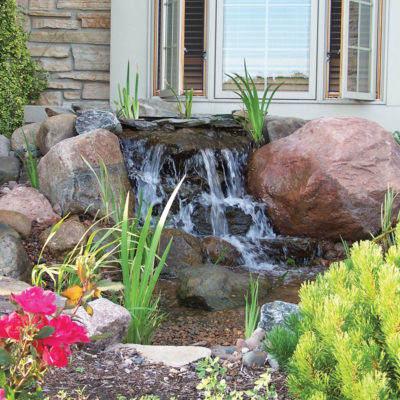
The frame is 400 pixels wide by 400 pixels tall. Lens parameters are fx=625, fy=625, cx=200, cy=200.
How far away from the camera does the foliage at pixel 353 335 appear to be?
1264mm

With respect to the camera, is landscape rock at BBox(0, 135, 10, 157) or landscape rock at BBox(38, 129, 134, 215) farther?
landscape rock at BBox(0, 135, 10, 157)

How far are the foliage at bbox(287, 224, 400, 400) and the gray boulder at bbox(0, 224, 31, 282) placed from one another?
2.58 m

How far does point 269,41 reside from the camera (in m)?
7.34

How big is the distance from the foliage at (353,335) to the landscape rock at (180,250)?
2898 mm

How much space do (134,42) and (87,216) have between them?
325 centimetres

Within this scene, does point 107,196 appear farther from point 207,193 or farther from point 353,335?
point 353,335

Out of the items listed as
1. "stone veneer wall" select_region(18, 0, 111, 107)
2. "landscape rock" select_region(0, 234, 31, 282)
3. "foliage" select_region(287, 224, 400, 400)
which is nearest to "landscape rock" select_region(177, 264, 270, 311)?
"landscape rock" select_region(0, 234, 31, 282)

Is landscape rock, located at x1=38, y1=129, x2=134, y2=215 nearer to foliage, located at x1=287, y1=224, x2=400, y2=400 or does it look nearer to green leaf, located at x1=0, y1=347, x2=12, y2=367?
foliage, located at x1=287, y1=224, x2=400, y2=400

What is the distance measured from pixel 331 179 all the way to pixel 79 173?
76.8 inches

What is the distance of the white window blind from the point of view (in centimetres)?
724

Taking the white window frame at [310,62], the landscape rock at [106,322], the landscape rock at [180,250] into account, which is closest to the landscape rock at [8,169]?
the landscape rock at [180,250]

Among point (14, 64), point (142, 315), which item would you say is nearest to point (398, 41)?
point (14, 64)

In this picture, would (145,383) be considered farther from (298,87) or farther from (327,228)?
(298,87)

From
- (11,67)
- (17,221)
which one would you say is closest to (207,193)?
(17,221)
